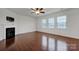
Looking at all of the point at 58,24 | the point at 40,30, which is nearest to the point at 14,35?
the point at 40,30

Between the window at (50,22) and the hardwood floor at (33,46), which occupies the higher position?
the window at (50,22)

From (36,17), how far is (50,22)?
0.33m

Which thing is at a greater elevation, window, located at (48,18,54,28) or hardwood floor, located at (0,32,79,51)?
window, located at (48,18,54,28)

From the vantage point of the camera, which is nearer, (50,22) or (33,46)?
(50,22)

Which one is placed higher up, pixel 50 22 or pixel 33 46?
pixel 50 22

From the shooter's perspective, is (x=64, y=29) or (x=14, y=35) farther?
(x=14, y=35)
